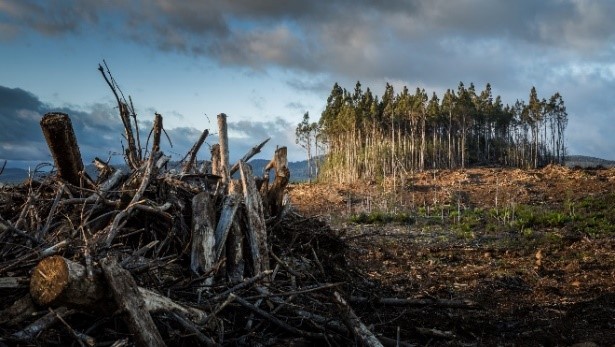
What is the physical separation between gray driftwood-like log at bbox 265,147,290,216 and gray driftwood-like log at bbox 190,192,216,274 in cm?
159

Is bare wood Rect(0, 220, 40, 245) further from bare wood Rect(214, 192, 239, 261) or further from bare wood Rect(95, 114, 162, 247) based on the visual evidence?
bare wood Rect(214, 192, 239, 261)

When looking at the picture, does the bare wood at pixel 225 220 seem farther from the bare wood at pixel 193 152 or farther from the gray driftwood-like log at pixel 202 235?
the bare wood at pixel 193 152

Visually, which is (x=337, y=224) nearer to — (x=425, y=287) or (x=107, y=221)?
(x=425, y=287)

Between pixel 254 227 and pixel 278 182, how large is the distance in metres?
1.31

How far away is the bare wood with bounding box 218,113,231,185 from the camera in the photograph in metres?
6.41

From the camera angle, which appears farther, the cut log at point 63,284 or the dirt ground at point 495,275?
the dirt ground at point 495,275

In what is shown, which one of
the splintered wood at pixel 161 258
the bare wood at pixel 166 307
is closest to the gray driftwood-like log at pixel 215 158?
the splintered wood at pixel 161 258

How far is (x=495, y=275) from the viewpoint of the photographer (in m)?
10.6

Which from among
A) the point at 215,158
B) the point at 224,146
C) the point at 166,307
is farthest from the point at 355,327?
the point at 215,158

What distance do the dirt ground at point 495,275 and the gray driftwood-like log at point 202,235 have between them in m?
1.80

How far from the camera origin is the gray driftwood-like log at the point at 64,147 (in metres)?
4.59

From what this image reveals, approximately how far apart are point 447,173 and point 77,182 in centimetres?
4425

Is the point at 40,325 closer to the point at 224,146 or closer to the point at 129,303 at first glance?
the point at 129,303

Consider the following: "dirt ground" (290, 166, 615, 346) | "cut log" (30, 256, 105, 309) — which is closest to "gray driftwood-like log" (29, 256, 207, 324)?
"cut log" (30, 256, 105, 309)
